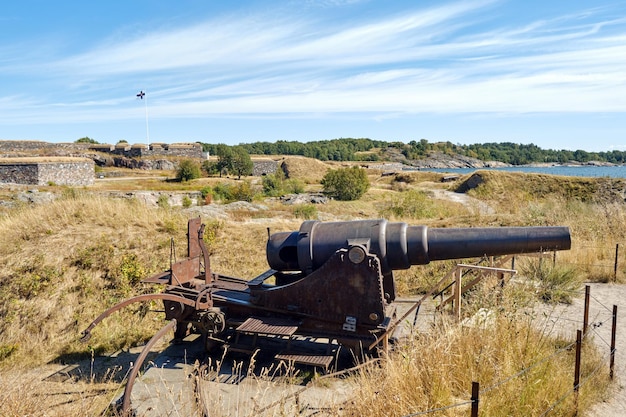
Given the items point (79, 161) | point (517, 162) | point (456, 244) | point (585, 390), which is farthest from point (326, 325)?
point (517, 162)

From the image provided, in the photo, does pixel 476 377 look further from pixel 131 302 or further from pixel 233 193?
pixel 233 193

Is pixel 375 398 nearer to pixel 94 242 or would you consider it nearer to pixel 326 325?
pixel 326 325

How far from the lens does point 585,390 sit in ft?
14.0

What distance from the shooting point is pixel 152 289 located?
8367mm

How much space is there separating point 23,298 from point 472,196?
70.8ft


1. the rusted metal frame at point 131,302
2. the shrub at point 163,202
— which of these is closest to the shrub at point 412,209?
the shrub at point 163,202

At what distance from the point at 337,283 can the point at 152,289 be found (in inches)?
179

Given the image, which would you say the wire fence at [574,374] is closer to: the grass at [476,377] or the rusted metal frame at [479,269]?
the grass at [476,377]

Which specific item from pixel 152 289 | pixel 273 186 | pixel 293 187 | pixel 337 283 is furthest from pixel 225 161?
pixel 337 283

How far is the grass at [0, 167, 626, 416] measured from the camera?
3.80 m

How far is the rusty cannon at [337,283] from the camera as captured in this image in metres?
4.87

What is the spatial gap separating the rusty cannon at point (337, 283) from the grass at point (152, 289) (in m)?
0.58

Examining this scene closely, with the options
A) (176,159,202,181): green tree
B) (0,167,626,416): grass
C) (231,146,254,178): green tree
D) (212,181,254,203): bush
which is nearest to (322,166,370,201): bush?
(212,181,254,203): bush

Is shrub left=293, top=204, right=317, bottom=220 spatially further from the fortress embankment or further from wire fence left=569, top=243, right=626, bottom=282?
the fortress embankment
